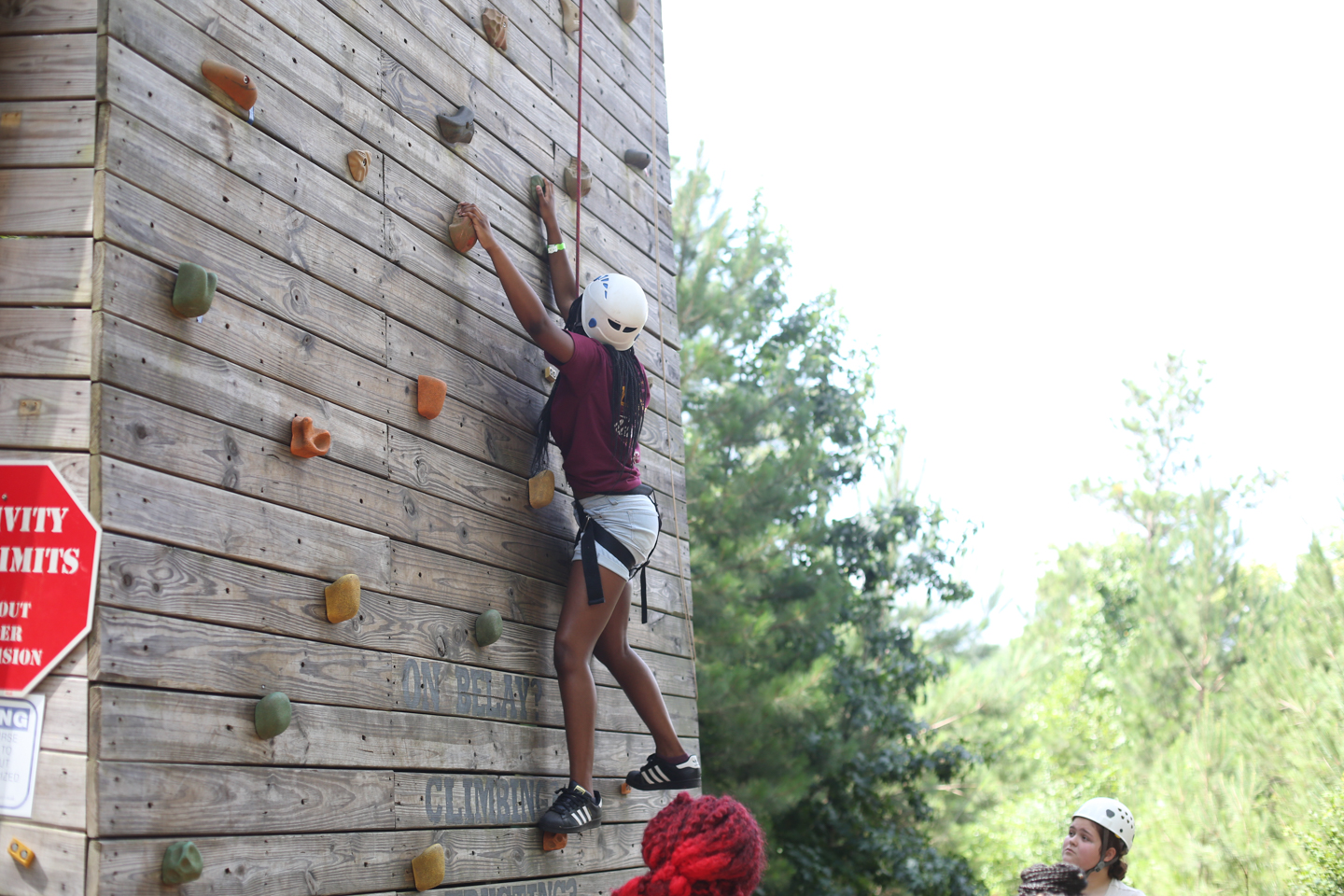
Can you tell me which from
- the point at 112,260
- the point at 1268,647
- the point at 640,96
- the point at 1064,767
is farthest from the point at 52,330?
the point at 1064,767

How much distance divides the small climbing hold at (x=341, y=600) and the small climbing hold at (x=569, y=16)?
249cm

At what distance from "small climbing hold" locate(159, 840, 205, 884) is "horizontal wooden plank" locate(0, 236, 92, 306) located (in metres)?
1.03

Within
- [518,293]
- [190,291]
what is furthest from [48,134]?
[518,293]

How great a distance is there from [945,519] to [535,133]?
9.42 m

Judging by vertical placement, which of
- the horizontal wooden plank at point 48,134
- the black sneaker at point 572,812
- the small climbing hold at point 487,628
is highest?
the horizontal wooden plank at point 48,134

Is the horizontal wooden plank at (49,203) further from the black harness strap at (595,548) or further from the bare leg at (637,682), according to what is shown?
the bare leg at (637,682)

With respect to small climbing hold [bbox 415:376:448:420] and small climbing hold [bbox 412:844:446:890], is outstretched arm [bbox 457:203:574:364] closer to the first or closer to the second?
small climbing hold [bbox 415:376:448:420]

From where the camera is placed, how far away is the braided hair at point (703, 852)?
1939 mm

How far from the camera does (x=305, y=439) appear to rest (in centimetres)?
255

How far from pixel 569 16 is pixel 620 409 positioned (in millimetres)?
1651

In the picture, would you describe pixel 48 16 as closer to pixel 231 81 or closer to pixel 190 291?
pixel 231 81

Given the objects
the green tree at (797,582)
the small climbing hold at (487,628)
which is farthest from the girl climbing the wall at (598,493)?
the green tree at (797,582)

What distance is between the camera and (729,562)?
10.5m

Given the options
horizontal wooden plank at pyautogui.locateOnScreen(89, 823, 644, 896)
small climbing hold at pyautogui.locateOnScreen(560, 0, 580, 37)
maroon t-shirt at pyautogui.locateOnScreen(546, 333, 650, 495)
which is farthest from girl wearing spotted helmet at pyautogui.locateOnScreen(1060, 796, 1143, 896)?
small climbing hold at pyautogui.locateOnScreen(560, 0, 580, 37)
